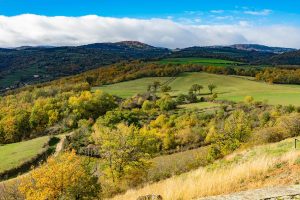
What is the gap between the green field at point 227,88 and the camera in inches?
4931

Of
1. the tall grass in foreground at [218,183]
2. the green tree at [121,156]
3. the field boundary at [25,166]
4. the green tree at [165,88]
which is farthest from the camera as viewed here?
the green tree at [165,88]

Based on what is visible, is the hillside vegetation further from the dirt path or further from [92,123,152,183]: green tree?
the dirt path

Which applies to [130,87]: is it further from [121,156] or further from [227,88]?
[121,156]

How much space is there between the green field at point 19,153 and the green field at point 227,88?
67.8 m

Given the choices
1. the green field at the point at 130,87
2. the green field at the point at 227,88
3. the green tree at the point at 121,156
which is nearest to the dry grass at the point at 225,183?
the green tree at the point at 121,156

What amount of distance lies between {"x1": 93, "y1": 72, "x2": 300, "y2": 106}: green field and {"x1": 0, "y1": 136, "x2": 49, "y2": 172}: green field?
6778 centimetres

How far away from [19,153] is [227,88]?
95.9m

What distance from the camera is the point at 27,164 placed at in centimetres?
7194

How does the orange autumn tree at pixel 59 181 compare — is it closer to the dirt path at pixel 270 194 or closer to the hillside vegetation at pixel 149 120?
the hillside vegetation at pixel 149 120

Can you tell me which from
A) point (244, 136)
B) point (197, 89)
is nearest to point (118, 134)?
point (244, 136)

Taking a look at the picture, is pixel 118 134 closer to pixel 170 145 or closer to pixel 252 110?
pixel 170 145

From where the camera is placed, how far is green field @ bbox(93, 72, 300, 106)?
411 ft

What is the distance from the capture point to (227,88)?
152 metres

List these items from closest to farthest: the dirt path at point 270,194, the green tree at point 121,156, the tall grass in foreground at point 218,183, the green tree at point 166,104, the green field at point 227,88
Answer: the dirt path at point 270,194 < the tall grass in foreground at point 218,183 < the green tree at point 121,156 < the green tree at point 166,104 < the green field at point 227,88
